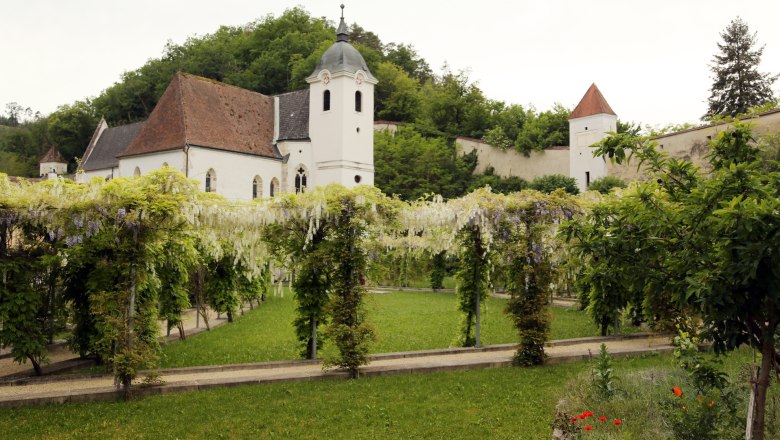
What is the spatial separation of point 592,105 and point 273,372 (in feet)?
136

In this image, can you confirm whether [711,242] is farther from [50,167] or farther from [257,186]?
[50,167]

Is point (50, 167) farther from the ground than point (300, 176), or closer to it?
farther from the ground

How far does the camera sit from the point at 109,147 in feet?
168

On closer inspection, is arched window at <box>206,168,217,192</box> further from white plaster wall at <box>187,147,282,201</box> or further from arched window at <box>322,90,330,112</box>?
arched window at <box>322,90,330,112</box>

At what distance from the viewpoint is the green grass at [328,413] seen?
7.52 m

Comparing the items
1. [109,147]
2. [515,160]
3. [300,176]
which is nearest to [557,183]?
[515,160]

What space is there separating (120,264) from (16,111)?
153544 mm

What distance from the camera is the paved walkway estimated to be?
930 cm

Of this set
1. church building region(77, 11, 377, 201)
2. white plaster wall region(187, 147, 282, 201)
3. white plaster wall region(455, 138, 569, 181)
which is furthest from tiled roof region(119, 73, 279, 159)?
white plaster wall region(455, 138, 569, 181)

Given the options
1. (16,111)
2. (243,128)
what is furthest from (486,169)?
(16,111)

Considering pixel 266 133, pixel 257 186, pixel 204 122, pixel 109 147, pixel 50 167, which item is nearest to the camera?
pixel 204 122

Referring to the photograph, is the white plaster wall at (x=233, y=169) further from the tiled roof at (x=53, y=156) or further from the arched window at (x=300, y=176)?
the tiled roof at (x=53, y=156)

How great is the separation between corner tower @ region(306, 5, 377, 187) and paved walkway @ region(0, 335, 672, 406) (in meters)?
29.5

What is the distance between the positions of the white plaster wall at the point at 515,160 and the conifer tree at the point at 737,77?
11.2m
